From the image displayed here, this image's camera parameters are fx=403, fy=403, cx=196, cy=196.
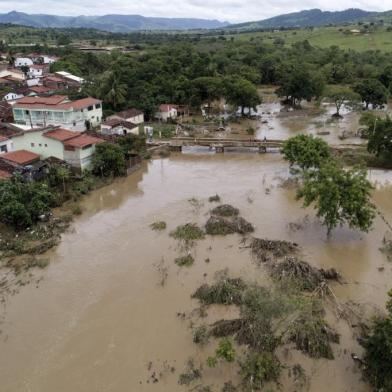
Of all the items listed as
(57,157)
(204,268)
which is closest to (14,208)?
(57,157)

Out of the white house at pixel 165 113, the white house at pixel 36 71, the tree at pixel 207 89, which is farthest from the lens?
the white house at pixel 36 71

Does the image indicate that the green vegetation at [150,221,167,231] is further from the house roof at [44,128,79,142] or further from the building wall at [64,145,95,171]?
the house roof at [44,128,79,142]

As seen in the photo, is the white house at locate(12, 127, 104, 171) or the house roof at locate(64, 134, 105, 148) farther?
the white house at locate(12, 127, 104, 171)

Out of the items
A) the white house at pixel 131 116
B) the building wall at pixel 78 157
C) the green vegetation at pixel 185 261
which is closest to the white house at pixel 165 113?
the white house at pixel 131 116

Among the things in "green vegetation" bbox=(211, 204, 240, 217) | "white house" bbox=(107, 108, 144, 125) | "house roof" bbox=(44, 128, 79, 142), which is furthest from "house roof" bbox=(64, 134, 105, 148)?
"white house" bbox=(107, 108, 144, 125)

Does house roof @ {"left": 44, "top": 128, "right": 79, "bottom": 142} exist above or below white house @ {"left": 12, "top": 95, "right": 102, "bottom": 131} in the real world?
above

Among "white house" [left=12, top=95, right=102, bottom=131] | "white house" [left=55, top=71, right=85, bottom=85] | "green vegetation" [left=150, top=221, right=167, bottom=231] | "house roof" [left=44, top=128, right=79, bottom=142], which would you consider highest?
"house roof" [left=44, top=128, right=79, bottom=142]

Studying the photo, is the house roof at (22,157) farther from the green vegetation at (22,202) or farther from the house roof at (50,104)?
the house roof at (50,104)
